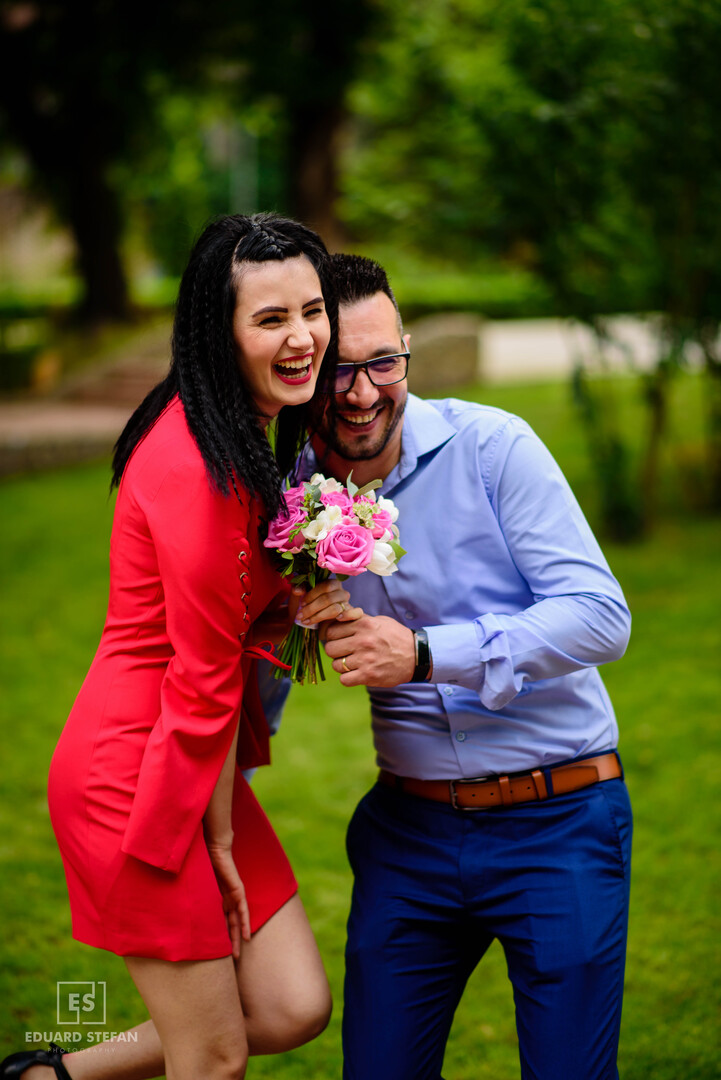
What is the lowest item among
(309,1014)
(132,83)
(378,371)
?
(309,1014)

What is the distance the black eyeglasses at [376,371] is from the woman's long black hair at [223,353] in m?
0.42

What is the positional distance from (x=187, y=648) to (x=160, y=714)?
197 millimetres

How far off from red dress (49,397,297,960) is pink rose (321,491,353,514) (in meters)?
0.21

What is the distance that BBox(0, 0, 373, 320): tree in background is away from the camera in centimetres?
1612

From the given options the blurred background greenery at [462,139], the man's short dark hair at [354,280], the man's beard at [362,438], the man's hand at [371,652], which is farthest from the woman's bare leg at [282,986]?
the blurred background greenery at [462,139]

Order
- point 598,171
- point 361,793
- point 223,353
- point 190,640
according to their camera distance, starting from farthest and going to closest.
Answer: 1. point 598,171
2. point 361,793
3. point 223,353
4. point 190,640

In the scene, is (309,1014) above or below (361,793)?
above

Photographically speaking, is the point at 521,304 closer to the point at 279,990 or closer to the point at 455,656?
the point at 455,656

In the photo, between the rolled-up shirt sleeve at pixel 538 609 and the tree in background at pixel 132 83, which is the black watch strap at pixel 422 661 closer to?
the rolled-up shirt sleeve at pixel 538 609

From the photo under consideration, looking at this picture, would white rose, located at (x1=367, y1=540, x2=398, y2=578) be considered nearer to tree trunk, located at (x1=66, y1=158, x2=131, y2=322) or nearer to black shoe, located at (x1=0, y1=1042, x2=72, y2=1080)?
black shoe, located at (x1=0, y1=1042, x2=72, y2=1080)

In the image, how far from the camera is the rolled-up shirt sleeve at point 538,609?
277 centimetres

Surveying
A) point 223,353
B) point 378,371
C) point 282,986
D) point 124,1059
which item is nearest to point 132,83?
point 378,371

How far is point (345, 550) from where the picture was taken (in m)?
2.63

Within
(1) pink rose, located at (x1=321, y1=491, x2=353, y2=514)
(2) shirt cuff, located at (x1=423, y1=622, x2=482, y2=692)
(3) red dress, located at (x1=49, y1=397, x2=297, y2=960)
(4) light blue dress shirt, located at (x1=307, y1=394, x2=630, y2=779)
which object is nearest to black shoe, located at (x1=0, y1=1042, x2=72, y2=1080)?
(3) red dress, located at (x1=49, y1=397, x2=297, y2=960)
